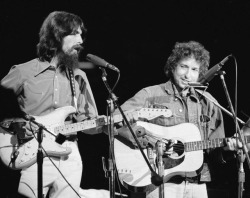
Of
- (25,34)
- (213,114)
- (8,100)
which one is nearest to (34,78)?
(8,100)

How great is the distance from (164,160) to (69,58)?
1506 millimetres

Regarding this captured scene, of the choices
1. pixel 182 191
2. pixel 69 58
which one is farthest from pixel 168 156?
pixel 69 58

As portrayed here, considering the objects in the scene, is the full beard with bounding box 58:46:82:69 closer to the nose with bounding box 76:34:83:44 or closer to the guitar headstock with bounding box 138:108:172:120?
the nose with bounding box 76:34:83:44

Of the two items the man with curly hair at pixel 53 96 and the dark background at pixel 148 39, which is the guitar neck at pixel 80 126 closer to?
the man with curly hair at pixel 53 96

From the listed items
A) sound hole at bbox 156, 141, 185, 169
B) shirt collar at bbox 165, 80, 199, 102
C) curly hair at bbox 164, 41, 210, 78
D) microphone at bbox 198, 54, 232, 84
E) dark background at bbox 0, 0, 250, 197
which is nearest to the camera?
microphone at bbox 198, 54, 232, 84

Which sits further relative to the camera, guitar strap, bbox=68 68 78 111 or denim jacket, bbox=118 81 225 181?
denim jacket, bbox=118 81 225 181

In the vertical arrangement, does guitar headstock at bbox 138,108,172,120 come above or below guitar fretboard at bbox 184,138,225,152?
above

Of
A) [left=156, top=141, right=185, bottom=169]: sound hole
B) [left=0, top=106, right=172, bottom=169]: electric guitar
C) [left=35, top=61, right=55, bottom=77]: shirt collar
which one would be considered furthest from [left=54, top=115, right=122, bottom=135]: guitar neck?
[left=156, top=141, right=185, bottom=169]: sound hole

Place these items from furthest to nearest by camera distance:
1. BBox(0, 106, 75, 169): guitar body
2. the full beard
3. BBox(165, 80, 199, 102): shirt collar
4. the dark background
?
1. the dark background
2. BBox(165, 80, 199, 102): shirt collar
3. the full beard
4. BBox(0, 106, 75, 169): guitar body

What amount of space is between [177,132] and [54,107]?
1.35m

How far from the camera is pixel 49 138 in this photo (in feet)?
12.5

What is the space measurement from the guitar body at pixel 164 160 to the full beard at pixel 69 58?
96cm

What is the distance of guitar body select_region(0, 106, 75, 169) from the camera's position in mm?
3680

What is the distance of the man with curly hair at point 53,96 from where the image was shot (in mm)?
3742
